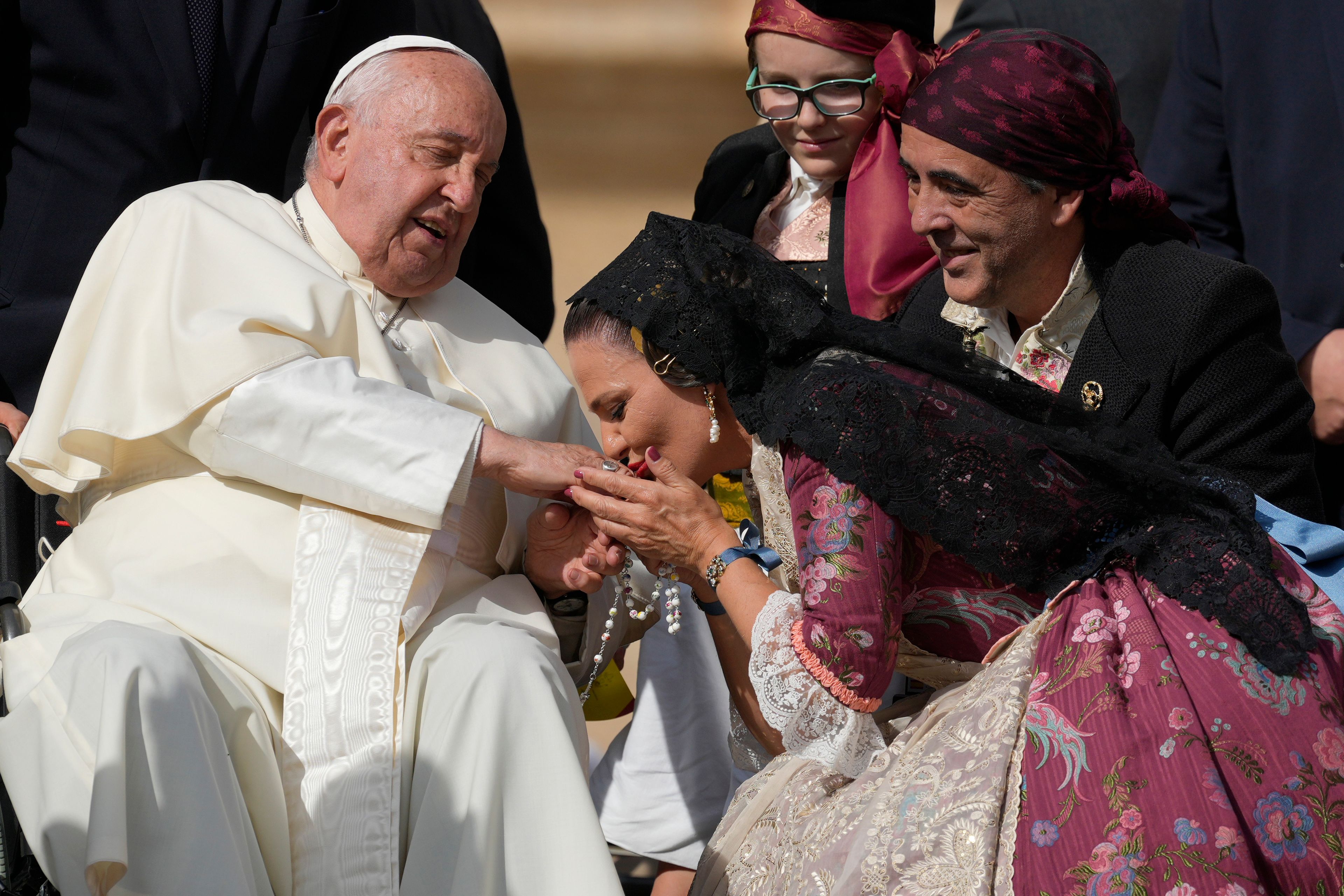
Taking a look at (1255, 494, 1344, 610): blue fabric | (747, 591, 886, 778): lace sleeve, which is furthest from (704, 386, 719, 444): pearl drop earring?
(1255, 494, 1344, 610): blue fabric

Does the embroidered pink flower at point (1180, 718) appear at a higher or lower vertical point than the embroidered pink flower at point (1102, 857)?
higher

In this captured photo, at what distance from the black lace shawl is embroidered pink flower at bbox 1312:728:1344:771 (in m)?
0.12

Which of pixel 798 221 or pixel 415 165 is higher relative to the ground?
pixel 415 165

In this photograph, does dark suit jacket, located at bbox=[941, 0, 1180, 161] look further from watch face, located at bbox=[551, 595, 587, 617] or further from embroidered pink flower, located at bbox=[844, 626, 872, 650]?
embroidered pink flower, located at bbox=[844, 626, 872, 650]

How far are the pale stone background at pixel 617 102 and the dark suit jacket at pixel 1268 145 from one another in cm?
229

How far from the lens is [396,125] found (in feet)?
10.7

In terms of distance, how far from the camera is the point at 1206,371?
9.71 feet

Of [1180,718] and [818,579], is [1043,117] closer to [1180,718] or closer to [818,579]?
[818,579]

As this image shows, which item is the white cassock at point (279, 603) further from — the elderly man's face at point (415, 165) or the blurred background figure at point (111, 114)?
the blurred background figure at point (111, 114)

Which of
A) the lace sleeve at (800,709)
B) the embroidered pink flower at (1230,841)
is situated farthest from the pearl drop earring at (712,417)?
the embroidered pink flower at (1230,841)

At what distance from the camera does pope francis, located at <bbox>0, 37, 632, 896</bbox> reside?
256 centimetres

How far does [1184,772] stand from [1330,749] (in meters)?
0.25

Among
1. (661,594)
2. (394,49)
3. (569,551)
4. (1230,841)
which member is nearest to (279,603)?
(569,551)

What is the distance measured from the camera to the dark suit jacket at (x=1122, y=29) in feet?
15.4
